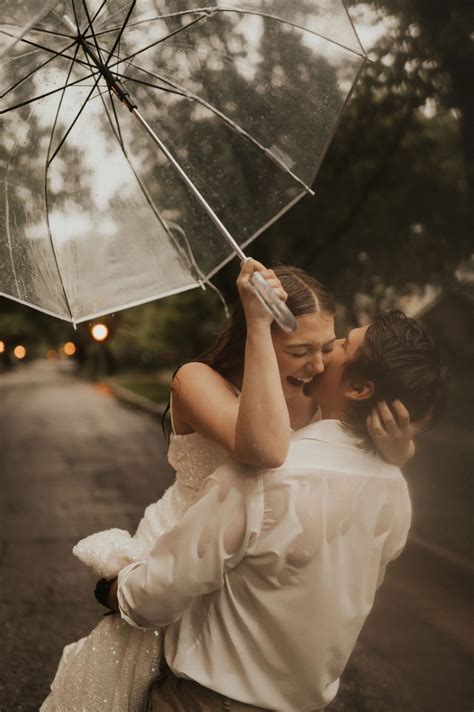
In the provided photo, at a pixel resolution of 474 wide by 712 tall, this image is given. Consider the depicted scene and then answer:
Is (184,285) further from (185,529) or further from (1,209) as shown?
(185,529)

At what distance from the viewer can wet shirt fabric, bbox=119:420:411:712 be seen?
6.16 feet

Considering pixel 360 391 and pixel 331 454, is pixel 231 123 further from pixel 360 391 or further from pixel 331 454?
pixel 331 454

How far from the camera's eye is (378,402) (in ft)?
6.70

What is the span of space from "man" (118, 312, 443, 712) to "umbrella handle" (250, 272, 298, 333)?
30 centimetres

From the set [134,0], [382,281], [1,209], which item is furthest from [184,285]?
[382,281]

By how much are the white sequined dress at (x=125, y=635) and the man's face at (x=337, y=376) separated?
0.31 m

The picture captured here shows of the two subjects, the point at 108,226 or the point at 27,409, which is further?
the point at 27,409

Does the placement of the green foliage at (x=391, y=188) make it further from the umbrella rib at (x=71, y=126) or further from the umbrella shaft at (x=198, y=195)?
the umbrella shaft at (x=198, y=195)

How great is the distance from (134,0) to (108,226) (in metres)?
0.66

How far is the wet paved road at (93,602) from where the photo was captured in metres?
4.09

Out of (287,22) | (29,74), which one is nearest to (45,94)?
(29,74)

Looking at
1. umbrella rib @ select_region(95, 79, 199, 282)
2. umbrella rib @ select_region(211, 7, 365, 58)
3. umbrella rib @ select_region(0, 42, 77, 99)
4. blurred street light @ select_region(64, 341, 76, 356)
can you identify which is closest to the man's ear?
umbrella rib @ select_region(95, 79, 199, 282)

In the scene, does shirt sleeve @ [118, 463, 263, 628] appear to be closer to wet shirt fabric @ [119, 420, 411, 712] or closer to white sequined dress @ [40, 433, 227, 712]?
wet shirt fabric @ [119, 420, 411, 712]

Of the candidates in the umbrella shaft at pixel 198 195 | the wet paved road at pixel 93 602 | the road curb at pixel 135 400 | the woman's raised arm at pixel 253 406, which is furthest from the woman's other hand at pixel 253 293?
the road curb at pixel 135 400
